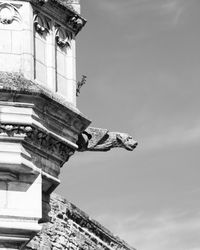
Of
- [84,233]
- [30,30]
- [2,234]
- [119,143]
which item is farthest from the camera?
[84,233]

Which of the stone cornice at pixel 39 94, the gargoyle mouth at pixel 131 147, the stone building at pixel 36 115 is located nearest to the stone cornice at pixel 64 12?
the stone building at pixel 36 115

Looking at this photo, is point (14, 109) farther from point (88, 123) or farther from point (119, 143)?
point (119, 143)

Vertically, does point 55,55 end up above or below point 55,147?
above

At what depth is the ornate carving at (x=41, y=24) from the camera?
13.9 m

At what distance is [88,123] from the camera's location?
13805 millimetres

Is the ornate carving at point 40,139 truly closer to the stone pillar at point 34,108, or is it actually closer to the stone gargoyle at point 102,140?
the stone pillar at point 34,108

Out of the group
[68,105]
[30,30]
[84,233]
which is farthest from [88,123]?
[84,233]

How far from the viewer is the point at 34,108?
1318cm

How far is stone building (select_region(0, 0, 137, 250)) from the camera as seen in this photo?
42.6 feet

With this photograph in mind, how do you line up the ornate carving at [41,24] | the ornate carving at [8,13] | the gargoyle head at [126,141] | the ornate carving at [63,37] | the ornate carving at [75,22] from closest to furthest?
the ornate carving at [8,13]
the ornate carving at [41,24]
the ornate carving at [63,37]
the ornate carving at [75,22]
the gargoyle head at [126,141]

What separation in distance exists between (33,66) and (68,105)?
554mm

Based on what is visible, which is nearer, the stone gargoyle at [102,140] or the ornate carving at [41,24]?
the ornate carving at [41,24]

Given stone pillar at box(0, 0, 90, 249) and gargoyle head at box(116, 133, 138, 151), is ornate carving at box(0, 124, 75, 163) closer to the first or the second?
stone pillar at box(0, 0, 90, 249)

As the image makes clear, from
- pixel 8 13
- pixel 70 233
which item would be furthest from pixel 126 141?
pixel 70 233
